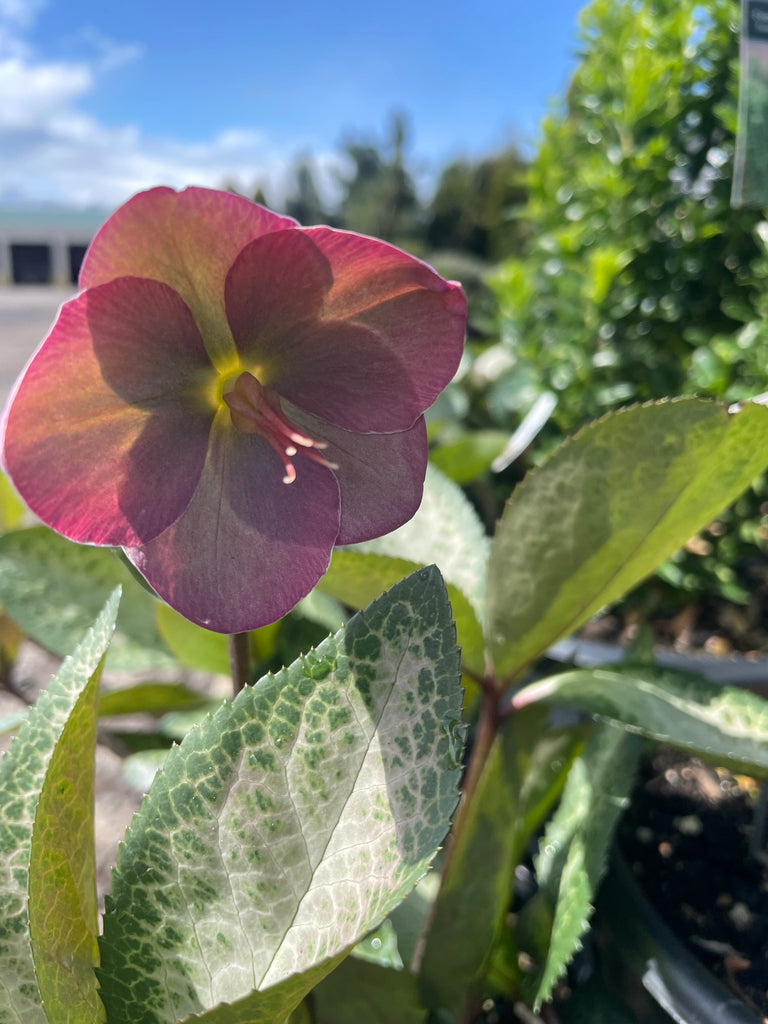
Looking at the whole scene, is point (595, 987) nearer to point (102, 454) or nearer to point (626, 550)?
point (626, 550)

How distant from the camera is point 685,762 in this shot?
0.77 meters

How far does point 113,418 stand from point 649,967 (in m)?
0.48

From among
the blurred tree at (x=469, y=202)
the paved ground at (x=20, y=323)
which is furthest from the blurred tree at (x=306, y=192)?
the paved ground at (x=20, y=323)

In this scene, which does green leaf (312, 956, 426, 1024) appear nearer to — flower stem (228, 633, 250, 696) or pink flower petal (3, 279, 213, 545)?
flower stem (228, 633, 250, 696)

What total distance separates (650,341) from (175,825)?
0.93 meters

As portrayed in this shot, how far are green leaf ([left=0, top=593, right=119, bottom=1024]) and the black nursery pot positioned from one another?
36 centimetres

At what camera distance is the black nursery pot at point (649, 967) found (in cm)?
46

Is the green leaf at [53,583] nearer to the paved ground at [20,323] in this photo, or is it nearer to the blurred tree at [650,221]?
the blurred tree at [650,221]

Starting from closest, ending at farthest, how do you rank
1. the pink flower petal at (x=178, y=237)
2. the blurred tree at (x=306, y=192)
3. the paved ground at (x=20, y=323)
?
the pink flower petal at (x=178, y=237) < the paved ground at (x=20, y=323) < the blurred tree at (x=306, y=192)

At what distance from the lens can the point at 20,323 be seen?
980 cm

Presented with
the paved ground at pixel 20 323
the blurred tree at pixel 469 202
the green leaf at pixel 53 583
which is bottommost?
the paved ground at pixel 20 323

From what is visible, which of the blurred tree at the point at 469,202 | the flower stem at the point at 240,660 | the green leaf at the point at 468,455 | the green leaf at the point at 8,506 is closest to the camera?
the flower stem at the point at 240,660

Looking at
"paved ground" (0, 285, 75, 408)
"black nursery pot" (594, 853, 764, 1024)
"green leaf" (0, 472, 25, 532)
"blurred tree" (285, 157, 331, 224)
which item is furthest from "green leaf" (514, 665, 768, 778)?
"blurred tree" (285, 157, 331, 224)

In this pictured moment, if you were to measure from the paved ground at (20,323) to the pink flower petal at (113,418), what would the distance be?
282 cm
